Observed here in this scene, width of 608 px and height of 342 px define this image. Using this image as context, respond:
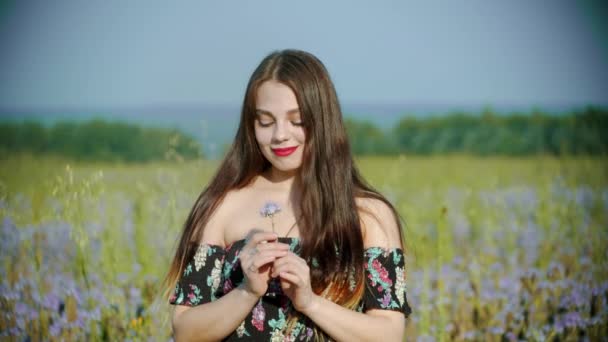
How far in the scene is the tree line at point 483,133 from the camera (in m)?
7.48

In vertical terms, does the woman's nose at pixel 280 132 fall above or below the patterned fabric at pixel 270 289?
above

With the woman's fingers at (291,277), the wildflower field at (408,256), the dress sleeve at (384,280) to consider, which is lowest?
the wildflower field at (408,256)

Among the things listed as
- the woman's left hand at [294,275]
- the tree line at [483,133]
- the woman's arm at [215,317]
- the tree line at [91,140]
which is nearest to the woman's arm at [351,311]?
the woman's left hand at [294,275]

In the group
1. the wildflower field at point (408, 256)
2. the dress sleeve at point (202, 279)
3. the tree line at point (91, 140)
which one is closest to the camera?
the dress sleeve at point (202, 279)

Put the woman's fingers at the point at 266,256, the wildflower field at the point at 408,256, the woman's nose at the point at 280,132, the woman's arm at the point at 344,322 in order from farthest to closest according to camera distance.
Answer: the wildflower field at the point at 408,256, the woman's nose at the point at 280,132, the woman's arm at the point at 344,322, the woman's fingers at the point at 266,256

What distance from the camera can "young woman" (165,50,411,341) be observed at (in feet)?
6.12

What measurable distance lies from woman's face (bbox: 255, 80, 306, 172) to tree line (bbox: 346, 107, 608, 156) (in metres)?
5.39

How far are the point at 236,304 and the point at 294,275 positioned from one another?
9.3 inches

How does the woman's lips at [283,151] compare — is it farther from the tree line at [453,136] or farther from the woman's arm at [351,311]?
the tree line at [453,136]

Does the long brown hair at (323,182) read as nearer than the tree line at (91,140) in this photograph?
Yes

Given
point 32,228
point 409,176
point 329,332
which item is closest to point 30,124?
point 32,228

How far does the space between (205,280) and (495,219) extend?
3566mm

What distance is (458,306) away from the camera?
340 cm

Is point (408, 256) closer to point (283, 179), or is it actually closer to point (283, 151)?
point (283, 179)
